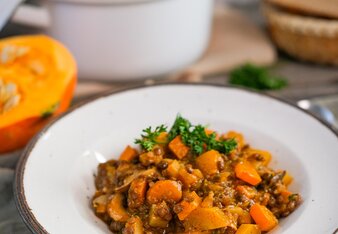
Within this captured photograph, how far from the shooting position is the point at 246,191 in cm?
191

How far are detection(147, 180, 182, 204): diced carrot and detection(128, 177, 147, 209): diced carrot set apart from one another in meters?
0.03

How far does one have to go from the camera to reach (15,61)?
257 cm

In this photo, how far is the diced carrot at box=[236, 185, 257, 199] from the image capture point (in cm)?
190

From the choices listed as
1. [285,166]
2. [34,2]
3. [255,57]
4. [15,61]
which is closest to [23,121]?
[15,61]

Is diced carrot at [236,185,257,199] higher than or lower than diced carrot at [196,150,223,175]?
lower

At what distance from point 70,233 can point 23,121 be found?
735 millimetres

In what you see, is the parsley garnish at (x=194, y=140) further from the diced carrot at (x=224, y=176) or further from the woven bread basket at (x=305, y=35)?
the woven bread basket at (x=305, y=35)

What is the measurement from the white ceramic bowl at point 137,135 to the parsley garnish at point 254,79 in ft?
1.98

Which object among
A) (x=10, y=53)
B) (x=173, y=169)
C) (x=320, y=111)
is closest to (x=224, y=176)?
(x=173, y=169)

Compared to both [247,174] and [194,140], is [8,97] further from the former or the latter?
[247,174]

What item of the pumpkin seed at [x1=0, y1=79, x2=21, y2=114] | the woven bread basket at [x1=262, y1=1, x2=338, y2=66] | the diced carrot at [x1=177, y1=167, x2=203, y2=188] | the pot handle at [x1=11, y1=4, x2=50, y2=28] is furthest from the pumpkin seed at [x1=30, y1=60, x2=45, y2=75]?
the woven bread basket at [x1=262, y1=1, x2=338, y2=66]

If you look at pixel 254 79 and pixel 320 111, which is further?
pixel 254 79

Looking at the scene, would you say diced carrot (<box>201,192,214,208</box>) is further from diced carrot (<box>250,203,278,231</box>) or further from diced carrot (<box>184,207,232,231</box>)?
diced carrot (<box>250,203,278,231</box>)

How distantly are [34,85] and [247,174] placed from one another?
3.30 feet
